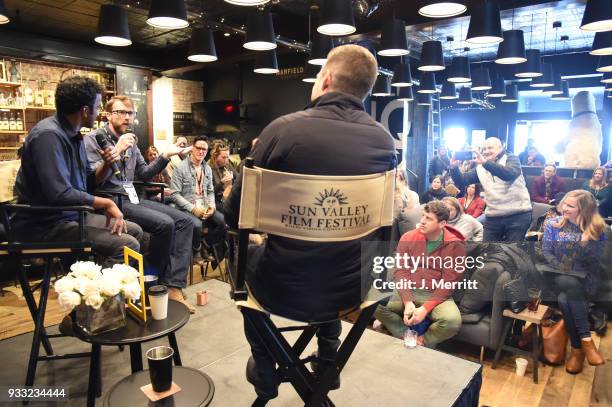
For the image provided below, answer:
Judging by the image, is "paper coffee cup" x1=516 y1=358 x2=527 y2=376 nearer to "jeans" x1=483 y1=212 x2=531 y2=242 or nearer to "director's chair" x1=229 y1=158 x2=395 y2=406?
"jeans" x1=483 y1=212 x2=531 y2=242

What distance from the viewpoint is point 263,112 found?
7.97m

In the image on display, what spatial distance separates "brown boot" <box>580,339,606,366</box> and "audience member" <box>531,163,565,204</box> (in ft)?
12.5

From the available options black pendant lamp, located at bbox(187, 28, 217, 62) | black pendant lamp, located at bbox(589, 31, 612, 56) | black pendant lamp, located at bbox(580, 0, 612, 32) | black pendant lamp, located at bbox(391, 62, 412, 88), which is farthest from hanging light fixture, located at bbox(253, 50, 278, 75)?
black pendant lamp, located at bbox(589, 31, 612, 56)

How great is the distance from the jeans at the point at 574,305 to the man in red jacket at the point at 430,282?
808 mm

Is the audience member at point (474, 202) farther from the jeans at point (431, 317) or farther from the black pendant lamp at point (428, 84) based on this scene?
the jeans at point (431, 317)

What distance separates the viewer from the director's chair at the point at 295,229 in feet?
4.22

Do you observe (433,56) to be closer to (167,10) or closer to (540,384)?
(167,10)

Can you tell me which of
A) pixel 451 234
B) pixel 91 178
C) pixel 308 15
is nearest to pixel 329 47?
pixel 308 15

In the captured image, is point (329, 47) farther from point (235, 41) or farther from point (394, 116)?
point (394, 116)

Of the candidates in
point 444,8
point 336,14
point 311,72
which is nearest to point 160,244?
point 336,14

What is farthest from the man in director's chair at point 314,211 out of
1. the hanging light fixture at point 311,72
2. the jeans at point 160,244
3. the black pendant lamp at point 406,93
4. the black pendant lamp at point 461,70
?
the black pendant lamp at point 406,93

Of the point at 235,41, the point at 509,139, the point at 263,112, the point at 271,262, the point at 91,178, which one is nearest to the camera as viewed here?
the point at 271,262

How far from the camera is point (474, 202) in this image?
5418 mm

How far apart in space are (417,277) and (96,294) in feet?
7.18
